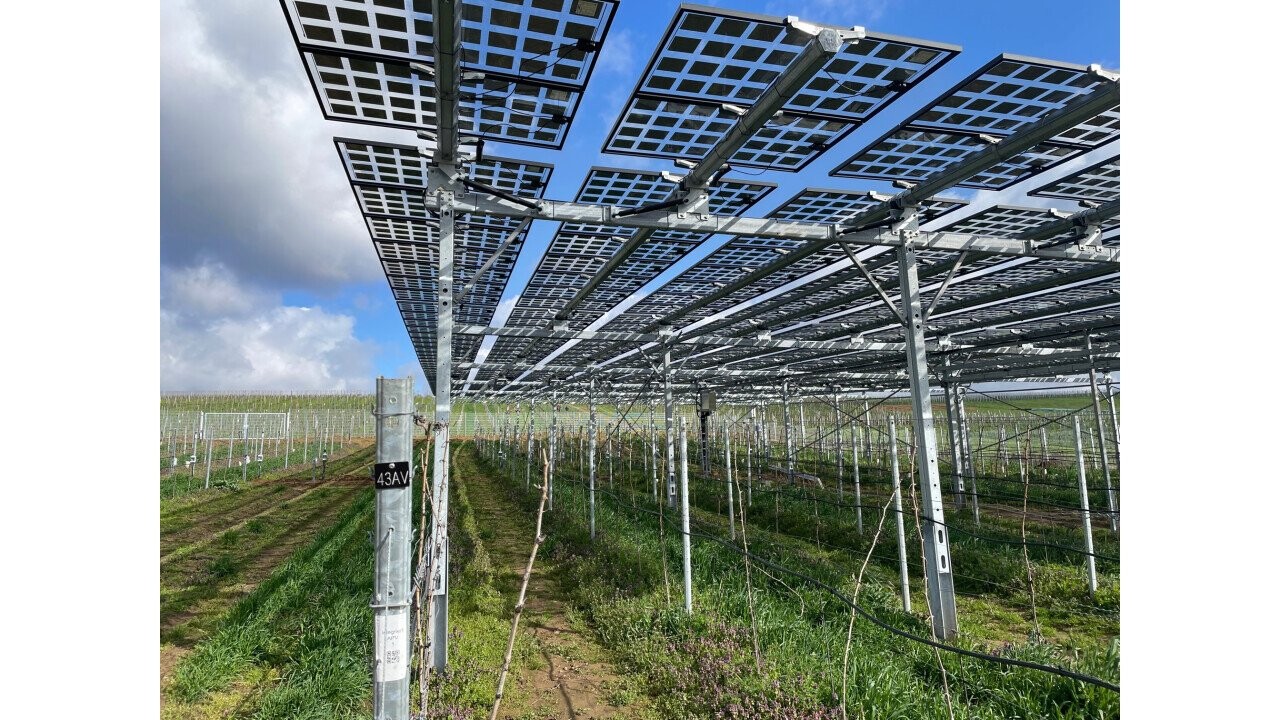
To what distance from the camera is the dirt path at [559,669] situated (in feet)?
18.4

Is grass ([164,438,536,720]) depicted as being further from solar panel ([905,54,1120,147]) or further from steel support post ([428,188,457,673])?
solar panel ([905,54,1120,147])

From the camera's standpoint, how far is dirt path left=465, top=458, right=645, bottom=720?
5.61 m

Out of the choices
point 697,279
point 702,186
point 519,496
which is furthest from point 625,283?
point 519,496

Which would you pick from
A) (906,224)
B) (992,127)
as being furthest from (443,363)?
(992,127)

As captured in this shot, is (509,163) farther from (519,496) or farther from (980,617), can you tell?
(519,496)

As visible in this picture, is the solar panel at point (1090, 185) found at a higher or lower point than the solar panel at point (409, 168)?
lower

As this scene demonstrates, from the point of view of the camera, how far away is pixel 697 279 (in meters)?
9.95

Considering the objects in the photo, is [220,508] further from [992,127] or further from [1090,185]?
[1090,185]

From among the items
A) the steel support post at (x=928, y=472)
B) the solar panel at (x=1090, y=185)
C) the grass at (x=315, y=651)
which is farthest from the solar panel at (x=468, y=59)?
the solar panel at (x=1090, y=185)

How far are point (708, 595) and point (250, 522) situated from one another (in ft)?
41.9

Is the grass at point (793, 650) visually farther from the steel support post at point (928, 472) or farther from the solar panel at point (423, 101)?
the solar panel at point (423, 101)

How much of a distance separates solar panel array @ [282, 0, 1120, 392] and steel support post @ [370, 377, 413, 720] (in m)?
2.77

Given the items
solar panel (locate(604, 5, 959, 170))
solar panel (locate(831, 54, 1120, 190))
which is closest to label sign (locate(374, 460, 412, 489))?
solar panel (locate(604, 5, 959, 170))

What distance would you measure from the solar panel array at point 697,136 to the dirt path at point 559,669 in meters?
4.10
